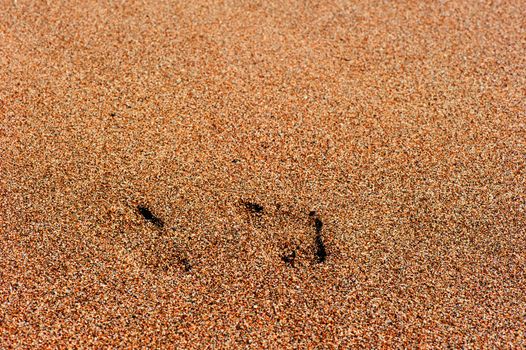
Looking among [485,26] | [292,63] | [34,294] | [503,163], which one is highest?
[485,26]

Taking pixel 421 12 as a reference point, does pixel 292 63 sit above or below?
below

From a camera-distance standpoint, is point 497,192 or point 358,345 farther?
point 497,192

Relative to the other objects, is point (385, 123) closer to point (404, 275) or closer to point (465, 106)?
point (465, 106)

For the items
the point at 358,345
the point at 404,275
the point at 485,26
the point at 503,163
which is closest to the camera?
the point at 358,345

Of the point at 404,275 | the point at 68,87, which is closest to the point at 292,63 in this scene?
the point at 68,87

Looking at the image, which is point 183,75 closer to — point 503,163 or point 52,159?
point 52,159

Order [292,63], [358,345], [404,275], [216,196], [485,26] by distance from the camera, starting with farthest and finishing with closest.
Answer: [485,26] → [292,63] → [216,196] → [404,275] → [358,345]
